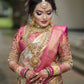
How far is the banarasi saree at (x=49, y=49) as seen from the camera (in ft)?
7.06

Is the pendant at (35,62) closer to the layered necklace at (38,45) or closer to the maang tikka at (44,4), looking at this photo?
the layered necklace at (38,45)

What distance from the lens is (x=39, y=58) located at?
214 cm

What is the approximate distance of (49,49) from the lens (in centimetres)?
215

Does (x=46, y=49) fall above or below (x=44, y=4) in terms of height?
below

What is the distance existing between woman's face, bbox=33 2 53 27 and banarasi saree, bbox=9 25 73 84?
0.32 feet

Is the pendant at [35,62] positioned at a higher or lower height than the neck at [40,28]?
lower

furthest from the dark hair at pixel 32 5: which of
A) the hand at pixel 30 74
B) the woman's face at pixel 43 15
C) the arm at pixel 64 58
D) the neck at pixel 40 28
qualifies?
the hand at pixel 30 74

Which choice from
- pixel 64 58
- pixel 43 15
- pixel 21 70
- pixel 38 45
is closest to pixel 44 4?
pixel 43 15

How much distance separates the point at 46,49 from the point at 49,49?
27 millimetres

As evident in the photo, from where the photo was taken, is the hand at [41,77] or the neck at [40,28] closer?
the hand at [41,77]

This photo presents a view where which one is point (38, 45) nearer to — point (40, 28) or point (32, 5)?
point (40, 28)

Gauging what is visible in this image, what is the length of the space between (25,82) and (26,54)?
10.4 inches

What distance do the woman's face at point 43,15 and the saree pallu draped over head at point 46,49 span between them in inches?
4.1

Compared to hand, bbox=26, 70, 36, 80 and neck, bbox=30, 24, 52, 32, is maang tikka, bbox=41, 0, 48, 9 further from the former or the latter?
hand, bbox=26, 70, 36, 80
